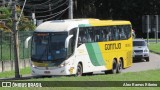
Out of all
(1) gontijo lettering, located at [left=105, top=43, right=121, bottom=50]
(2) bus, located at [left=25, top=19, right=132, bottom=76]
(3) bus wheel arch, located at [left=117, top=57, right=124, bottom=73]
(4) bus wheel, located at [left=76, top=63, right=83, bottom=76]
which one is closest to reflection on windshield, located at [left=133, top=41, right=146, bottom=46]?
(3) bus wheel arch, located at [left=117, top=57, right=124, bottom=73]

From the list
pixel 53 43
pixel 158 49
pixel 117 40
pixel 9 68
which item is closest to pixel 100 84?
pixel 53 43

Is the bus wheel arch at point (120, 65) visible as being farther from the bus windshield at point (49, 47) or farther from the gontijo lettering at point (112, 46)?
the bus windshield at point (49, 47)

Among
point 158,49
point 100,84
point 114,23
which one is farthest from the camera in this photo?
point 158,49

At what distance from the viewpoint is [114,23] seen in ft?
111

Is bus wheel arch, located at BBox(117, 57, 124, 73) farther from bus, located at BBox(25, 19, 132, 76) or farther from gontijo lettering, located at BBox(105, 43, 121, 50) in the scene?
gontijo lettering, located at BBox(105, 43, 121, 50)

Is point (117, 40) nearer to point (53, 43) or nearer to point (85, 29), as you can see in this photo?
point (85, 29)

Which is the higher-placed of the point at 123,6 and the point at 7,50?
the point at 123,6

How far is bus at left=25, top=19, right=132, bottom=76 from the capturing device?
2864cm

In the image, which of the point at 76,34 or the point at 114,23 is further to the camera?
the point at 114,23

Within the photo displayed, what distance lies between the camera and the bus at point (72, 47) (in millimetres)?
28641

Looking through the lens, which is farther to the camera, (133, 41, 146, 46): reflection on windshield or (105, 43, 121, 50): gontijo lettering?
(133, 41, 146, 46): reflection on windshield

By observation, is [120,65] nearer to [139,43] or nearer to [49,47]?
[49,47]

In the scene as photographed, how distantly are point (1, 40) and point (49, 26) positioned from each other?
10.0 meters

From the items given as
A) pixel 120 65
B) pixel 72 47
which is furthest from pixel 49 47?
pixel 120 65
